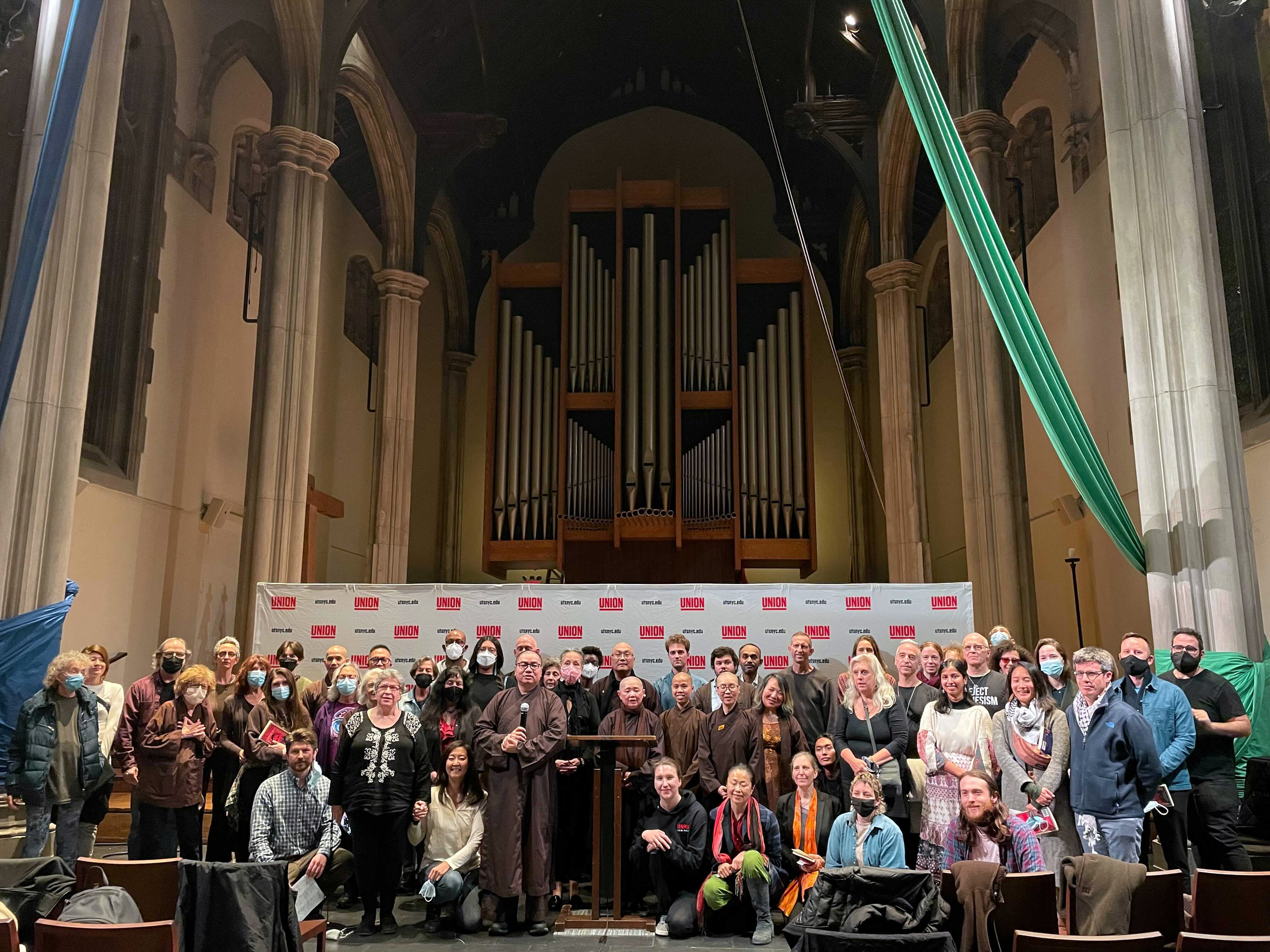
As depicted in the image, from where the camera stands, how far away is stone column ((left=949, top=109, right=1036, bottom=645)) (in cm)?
955

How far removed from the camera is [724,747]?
5844mm

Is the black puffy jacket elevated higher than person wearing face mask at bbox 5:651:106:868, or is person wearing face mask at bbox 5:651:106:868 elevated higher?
person wearing face mask at bbox 5:651:106:868

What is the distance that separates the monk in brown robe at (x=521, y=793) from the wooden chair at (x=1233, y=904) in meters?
3.04

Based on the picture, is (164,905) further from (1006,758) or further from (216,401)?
(216,401)

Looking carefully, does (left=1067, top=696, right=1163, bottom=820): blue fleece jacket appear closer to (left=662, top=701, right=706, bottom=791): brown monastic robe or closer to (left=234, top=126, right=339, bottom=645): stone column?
(left=662, top=701, right=706, bottom=791): brown monastic robe

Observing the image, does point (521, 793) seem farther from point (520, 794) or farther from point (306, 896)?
point (306, 896)

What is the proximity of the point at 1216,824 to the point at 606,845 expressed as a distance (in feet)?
10.3

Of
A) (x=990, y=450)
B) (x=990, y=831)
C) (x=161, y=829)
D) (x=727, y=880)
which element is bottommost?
(x=727, y=880)

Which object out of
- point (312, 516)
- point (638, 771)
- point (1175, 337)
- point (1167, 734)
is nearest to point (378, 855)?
point (638, 771)

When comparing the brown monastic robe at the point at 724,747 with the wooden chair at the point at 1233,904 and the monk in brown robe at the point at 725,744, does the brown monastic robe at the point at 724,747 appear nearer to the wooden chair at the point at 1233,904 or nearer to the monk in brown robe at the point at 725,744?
the monk in brown robe at the point at 725,744

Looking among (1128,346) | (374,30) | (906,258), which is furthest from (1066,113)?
(374,30)

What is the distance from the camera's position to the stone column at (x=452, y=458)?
60.1 feet

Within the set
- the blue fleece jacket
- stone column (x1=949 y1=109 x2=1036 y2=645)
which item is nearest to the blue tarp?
the blue fleece jacket

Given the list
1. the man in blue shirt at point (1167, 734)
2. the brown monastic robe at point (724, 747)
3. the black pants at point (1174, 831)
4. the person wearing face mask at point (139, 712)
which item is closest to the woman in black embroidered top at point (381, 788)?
the person wearing face mask at point (139, 712)
